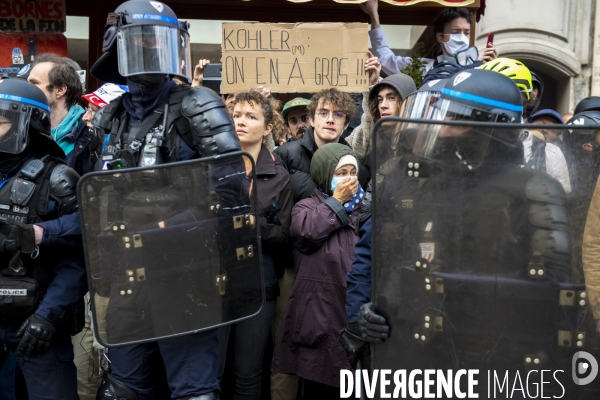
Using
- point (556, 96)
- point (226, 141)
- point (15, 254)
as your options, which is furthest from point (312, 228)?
point (556, 96)

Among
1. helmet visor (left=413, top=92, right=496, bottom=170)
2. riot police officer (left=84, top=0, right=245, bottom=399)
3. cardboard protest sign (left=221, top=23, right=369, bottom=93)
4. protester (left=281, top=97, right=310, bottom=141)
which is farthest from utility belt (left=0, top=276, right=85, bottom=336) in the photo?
protester (left=281, top=97, right=310, bottom=141)

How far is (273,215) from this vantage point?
4.01m

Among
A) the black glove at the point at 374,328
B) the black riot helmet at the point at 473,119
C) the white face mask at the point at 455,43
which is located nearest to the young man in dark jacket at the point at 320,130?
the white face mask at the point at 455,43

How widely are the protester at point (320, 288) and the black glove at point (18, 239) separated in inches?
50.0

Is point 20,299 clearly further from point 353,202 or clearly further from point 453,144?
point 453,144

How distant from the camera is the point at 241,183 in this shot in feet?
9.95

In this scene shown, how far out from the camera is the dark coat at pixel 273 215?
392cm

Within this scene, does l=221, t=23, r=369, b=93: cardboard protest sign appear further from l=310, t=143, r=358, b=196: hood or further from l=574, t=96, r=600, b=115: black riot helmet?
l=574, t=96, r=600, b=115: black riot helmet

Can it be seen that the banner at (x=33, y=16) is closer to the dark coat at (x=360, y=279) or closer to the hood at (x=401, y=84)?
the hood at (x=401, y=84)

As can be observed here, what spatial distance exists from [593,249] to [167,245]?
1504 millimetres

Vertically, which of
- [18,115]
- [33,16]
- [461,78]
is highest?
[33,16]

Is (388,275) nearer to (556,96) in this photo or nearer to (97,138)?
(97,138)

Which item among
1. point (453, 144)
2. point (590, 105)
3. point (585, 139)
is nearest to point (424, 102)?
point (453, 144)

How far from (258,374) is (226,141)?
1354 millimetres
